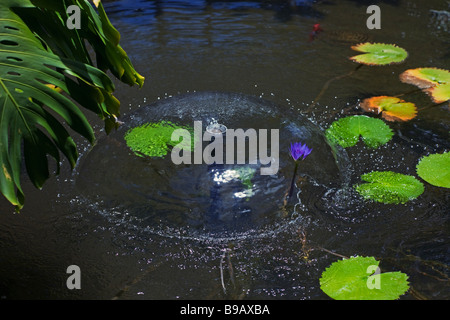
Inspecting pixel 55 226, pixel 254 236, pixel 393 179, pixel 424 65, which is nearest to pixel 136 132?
pixel 55 226

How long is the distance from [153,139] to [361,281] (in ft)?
3.53

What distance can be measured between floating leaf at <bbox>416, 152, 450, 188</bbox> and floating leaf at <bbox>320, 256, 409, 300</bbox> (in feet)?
1.91

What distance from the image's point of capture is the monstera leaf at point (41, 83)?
1.40 m

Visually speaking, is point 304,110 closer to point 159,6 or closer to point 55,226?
point 55,226

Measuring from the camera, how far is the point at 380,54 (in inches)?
124

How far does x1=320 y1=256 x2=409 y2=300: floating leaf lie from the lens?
5.20 feet

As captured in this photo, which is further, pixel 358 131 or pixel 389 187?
pixel 358 131

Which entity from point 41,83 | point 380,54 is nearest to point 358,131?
point 380,54

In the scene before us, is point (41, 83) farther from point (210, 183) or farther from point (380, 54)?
point (380, 54)

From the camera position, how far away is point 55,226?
1949 mm

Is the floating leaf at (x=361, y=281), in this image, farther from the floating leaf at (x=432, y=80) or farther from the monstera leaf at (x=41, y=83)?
the floating leaf at (x=432, y=80)

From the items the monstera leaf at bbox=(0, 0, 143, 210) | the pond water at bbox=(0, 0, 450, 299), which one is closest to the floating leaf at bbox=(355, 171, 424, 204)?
the pond water at bbox=(0, 0, 450, 299)

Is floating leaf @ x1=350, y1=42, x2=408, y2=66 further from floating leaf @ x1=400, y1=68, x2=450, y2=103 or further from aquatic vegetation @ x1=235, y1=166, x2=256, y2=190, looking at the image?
aquatic vegetation @ x1=235, y1=166, x2=256, y2=190

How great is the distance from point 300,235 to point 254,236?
171mm
